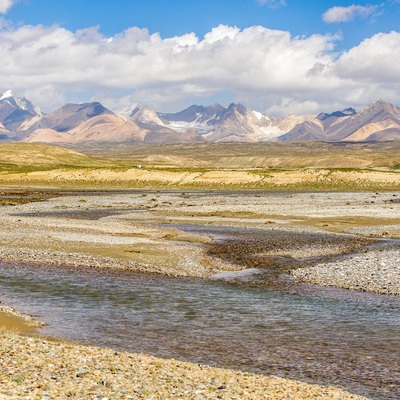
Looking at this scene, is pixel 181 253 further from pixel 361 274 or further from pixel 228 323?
pixel 228 323

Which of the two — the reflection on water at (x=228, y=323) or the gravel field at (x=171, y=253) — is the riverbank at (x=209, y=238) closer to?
the gravel field at (x=171, y=253)

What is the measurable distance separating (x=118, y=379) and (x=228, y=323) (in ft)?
30.2

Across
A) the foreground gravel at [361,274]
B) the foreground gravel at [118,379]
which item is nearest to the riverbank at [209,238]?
the foreground gravel at [361,274]

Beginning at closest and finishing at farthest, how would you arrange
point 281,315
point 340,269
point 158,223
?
point 281,315, point 340,269, point 158,223

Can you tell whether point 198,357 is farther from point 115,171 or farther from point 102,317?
point 115,171

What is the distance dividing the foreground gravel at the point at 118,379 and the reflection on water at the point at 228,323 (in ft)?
5.70

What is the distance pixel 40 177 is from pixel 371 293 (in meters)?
149

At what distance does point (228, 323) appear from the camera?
24.9 meters

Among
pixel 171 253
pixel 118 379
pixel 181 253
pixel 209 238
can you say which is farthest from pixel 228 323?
Answer: pixel 209 238

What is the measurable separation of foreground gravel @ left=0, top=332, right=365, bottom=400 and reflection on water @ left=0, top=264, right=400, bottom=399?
1.74m

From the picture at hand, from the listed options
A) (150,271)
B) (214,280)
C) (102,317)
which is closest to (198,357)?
(102,317)

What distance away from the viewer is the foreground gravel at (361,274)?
32.8 m

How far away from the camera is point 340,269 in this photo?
3681 cm

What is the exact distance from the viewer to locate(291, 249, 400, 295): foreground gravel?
32.8m
